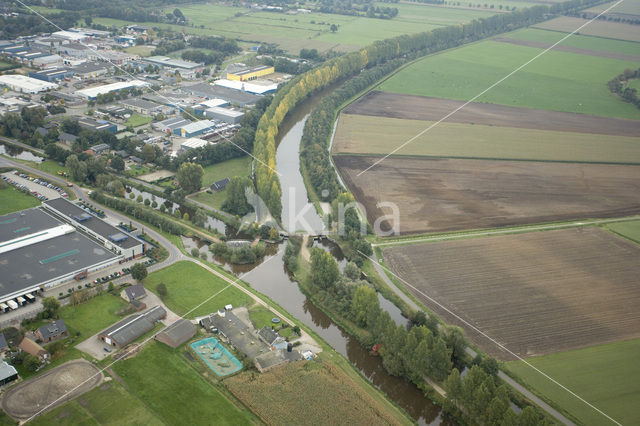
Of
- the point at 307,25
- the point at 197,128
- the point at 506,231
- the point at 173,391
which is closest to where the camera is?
the point at 173,391

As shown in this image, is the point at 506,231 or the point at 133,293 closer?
the point at 133,293

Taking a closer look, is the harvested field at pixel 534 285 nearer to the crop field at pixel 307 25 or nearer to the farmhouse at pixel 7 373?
the farmhouse at pixel 7 373

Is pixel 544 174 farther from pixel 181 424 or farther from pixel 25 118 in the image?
pixel 25 118

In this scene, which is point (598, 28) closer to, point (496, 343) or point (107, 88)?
point (107, 88)

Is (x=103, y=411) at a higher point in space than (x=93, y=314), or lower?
lower

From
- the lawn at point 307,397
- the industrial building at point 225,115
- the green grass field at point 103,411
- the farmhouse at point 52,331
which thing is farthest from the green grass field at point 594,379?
the industrial building at point 225,115

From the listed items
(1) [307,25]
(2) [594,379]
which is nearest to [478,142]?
(2) [594,379]

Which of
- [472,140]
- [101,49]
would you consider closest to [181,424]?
[472,140]
